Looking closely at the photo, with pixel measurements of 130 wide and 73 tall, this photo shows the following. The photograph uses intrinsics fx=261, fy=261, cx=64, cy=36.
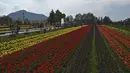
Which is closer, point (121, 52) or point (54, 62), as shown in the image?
point (54, 62)

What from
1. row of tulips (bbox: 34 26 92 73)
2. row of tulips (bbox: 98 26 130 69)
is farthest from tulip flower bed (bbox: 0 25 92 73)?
row of tulips (bbox: 98 26 130 69)

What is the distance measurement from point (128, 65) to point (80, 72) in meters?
3.66

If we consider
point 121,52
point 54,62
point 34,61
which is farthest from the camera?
point 121,52

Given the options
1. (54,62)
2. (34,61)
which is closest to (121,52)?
(54,62)

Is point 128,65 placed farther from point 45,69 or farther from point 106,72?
point 45,69

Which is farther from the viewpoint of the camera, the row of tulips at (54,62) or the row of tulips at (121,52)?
the row of tulips at (121,52)

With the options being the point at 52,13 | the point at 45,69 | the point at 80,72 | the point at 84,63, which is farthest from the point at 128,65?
the point at 52,13

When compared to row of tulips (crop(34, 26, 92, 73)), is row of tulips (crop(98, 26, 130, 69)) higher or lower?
lower

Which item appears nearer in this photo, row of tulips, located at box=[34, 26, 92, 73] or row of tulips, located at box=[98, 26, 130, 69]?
row of tulips, located at box=[34, 26, 92, 73]

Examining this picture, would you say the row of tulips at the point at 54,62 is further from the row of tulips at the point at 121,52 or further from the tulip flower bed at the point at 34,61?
the row of tulips at the point at 121,52

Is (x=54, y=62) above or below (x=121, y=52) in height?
above

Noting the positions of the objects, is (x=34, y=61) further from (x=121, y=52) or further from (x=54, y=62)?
(x=121, y=52)

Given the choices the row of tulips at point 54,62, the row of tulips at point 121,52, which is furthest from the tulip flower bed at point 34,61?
the row of tulips at point 121,52

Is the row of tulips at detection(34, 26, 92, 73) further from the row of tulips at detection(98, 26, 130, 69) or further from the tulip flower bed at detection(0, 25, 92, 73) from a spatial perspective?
the row of tulips at detection(98, 26, 130, 69)
